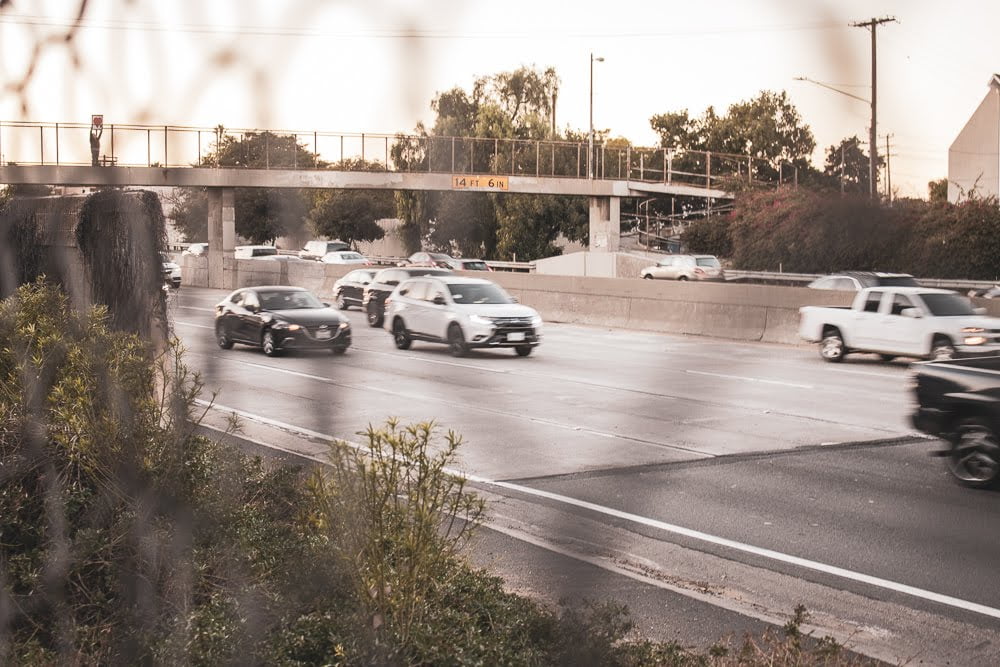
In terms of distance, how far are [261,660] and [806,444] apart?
7321mm

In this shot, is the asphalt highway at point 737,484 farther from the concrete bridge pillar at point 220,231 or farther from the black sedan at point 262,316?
the concrete bridge pillar at point 220,231

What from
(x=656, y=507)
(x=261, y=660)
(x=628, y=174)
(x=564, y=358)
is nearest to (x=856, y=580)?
(x=656, y=507)

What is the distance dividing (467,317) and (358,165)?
14849 millimetres

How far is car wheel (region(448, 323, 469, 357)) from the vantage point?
15.6m

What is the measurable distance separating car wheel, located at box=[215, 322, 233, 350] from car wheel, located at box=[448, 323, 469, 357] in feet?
42.7

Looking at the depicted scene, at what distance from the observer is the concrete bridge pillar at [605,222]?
60.3 inches

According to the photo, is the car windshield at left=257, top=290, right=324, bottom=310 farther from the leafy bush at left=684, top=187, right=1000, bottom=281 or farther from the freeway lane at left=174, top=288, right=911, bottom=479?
the leafy bush at left=684, top=187, right=1000, bottom=281

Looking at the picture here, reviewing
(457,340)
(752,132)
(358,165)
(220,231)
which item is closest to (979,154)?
(752,132)

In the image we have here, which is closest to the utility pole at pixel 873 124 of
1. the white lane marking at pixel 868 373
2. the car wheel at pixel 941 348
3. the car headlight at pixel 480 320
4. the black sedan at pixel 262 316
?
the black sedan at pixel 262 316

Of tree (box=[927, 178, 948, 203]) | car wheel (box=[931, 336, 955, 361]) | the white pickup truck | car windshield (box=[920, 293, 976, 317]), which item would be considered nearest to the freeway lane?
tree (box=[927, 178, 948, 203])

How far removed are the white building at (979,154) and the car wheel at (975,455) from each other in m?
7.48

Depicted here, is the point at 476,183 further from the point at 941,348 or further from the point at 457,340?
the point at 457,340

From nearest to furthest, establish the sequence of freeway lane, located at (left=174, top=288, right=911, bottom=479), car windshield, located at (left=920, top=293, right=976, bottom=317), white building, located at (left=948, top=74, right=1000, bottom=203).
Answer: white building, located at (left=948, top=74, right=1000, bottom=203) → freeway lane, located at (left=174, top=288, right=911, bottom=479) → car windshield, located at (left=920, top=293, right=976, bottom=317)

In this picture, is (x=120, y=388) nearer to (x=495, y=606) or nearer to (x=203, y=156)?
(x=203, y=156)
